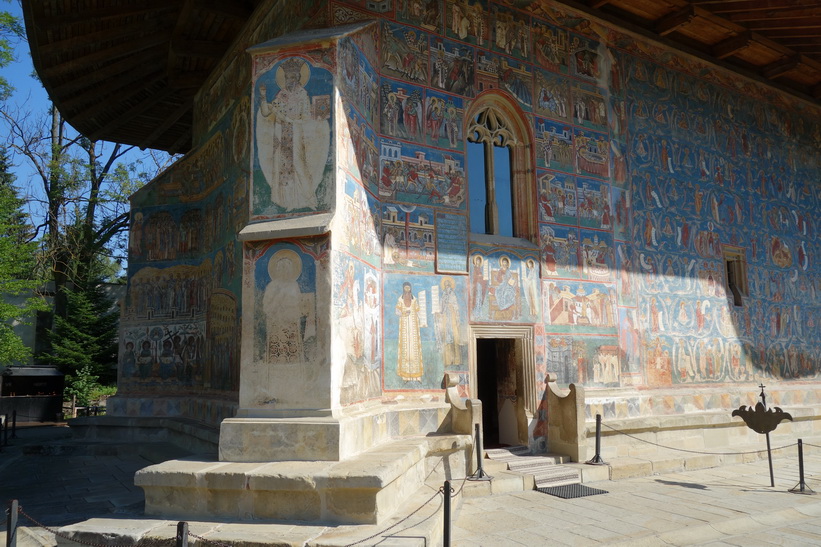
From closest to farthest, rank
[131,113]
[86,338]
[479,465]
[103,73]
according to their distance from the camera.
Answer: [479,465], [103,73], [131,113], [86,338]

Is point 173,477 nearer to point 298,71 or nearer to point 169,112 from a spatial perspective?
point 298,71

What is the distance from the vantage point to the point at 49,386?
19.4 meters

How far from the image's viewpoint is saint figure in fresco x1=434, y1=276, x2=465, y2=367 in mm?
9661

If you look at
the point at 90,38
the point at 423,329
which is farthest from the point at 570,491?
the point at 90,38

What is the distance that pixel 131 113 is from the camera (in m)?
15.7

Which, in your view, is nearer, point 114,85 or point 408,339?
point 408,339

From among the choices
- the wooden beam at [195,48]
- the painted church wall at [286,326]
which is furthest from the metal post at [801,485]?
the wooden beam at [195,48]

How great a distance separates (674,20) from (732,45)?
191cm

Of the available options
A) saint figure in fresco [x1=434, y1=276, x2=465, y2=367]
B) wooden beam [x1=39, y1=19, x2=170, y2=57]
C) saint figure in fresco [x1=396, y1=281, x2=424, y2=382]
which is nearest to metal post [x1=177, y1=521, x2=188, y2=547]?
saint figure in fresco [x1=396, y1=281, x2=424, y2=382]

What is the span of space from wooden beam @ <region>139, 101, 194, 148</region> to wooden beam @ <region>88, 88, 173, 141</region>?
435 millimetres

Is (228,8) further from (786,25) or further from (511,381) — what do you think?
(786,25)

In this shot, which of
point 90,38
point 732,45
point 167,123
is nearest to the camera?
point 90,38

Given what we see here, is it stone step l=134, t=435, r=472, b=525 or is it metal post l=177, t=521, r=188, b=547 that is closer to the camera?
metal post l=177, t=521, r=188, b=547

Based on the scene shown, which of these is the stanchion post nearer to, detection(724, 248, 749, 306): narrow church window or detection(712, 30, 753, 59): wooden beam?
detection(724, 248, 749, 306): narrow church window
